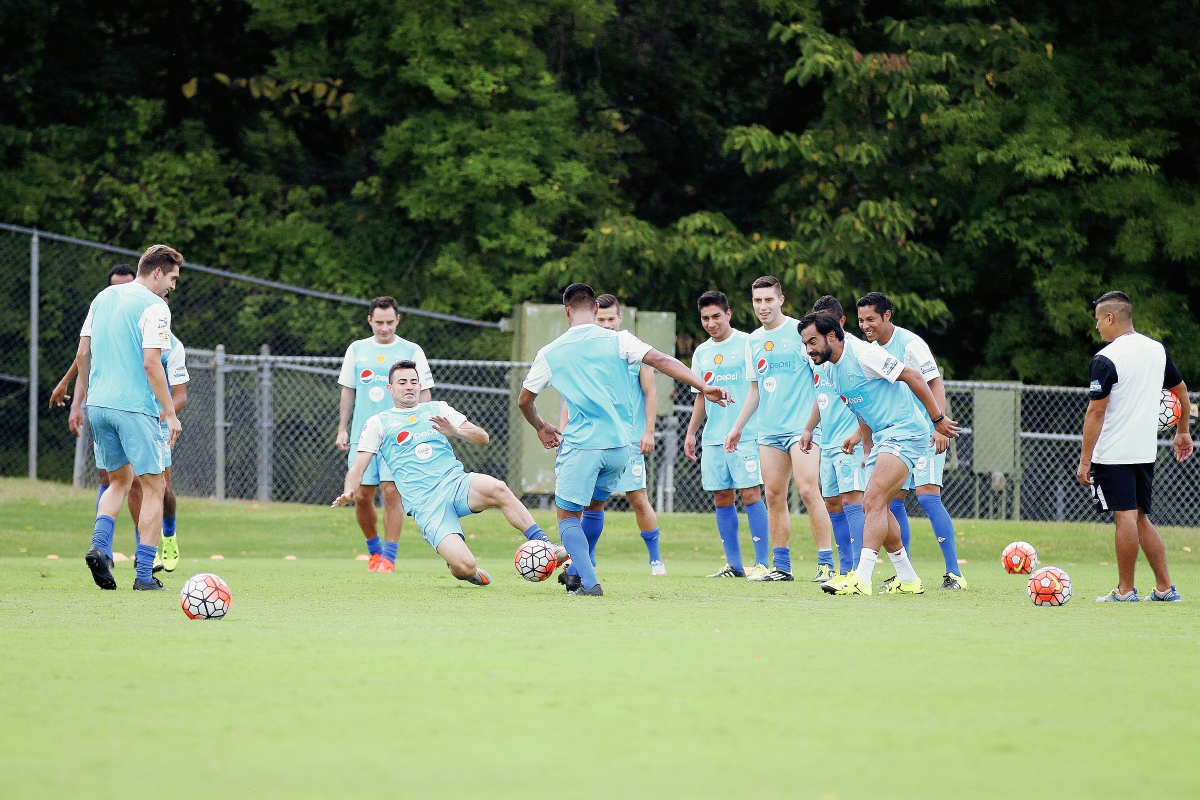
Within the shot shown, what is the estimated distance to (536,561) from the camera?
9.05 meters

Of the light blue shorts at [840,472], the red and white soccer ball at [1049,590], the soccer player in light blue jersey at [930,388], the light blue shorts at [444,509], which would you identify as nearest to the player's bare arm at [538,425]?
the light blue shorts at [444,509]

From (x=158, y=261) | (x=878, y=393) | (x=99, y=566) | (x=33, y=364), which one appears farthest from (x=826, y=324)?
(x=33, y=364)

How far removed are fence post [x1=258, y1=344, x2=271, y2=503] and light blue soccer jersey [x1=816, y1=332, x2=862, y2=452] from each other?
8497 millimetres

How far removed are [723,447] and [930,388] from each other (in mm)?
2519

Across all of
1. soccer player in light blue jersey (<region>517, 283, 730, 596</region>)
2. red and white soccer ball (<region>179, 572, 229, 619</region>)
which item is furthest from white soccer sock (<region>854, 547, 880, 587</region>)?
red and white soccer ball (<region>179, 572, 229, 619</region>)

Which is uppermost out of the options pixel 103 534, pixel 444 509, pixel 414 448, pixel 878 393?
pixel 878 393

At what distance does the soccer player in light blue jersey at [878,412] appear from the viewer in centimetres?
888

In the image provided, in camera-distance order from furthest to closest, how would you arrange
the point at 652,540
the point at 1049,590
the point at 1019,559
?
the point at 1019,559
the point at 652,540
the point at 1049,590

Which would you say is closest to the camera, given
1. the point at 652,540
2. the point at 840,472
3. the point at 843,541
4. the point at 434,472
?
the point at 434,472

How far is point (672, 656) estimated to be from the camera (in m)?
5.81

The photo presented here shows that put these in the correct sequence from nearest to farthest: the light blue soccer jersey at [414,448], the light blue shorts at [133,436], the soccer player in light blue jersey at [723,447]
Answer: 1. the light blue shorts at [133,436]
2. the light blue soccer jersey at [414,448]
3. the soccer player in light blue jersey at [723,447]

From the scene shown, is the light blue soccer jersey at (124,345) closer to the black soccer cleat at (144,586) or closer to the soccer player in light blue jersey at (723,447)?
the black soccer cleat at (144,586)

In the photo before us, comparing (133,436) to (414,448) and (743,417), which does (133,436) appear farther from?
→ (743,417)

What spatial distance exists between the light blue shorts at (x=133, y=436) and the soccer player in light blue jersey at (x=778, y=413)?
4.33 metres
